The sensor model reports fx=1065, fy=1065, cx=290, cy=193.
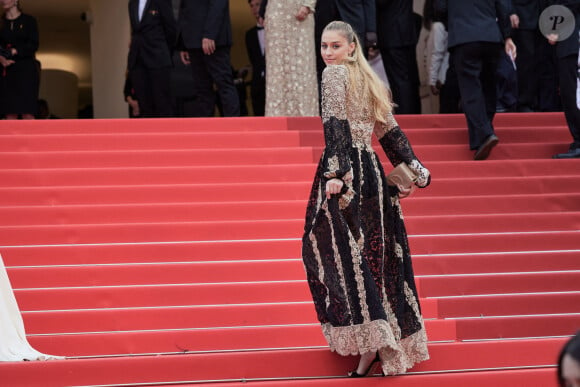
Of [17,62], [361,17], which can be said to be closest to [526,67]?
[361,17]

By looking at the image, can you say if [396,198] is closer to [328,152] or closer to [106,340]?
[328,152]

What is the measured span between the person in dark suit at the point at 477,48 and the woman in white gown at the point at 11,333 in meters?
3.82

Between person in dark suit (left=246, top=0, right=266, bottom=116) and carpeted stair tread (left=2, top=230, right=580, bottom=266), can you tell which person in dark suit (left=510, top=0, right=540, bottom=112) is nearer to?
person in dark suit (left=246, top=0, right=266, bottom=116)

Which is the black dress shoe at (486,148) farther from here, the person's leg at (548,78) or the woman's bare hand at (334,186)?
the woman's bare hand at (334,186)

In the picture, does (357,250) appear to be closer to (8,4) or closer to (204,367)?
(204,367)

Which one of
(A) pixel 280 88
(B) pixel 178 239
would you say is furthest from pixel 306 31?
(B) pixel 178 239

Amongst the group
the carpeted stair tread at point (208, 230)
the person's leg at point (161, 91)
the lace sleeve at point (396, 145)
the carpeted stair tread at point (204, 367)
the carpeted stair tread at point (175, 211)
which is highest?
the person's leg at point (161, 91)

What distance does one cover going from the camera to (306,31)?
8984 millimetres

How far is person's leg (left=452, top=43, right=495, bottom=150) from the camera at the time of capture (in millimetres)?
7703

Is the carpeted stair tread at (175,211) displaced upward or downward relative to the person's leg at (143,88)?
downward

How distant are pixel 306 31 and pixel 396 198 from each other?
4.31 m

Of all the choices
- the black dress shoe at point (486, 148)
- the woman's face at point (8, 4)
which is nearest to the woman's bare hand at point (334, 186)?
the black dress shoe at point (486, 148)

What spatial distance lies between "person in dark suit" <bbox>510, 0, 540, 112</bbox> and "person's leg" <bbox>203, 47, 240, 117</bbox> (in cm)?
261

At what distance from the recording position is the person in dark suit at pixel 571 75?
7.83 m
